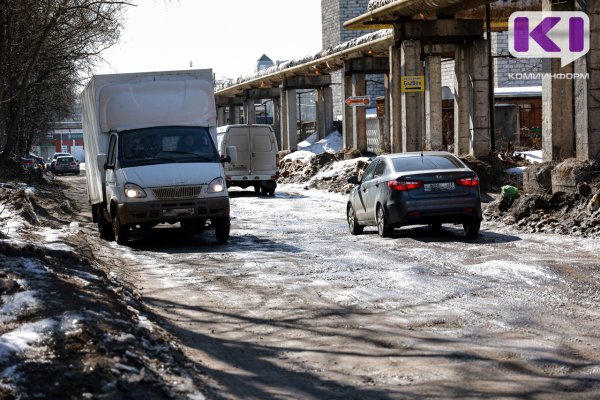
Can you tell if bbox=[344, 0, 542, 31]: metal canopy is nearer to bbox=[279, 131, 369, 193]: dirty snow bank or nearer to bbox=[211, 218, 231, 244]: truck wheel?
bbox=[279, 131, 369, 193]: dirty snow bank

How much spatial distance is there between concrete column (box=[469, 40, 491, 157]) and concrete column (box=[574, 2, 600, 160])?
1022cm

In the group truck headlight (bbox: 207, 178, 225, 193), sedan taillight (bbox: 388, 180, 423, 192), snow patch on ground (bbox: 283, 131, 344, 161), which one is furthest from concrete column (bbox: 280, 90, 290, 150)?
sedan taillight (bbox: 388, 180, 423, 192)

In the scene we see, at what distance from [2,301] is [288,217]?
54.8 ft

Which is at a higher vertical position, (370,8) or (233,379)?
(370,8)

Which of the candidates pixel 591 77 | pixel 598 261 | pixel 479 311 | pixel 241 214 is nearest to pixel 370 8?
pixel 241 214

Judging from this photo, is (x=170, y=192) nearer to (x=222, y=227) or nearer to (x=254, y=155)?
(x=222, y=227)

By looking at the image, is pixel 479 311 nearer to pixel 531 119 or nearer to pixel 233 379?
pixel 233 379

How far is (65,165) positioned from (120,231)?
6590 cm

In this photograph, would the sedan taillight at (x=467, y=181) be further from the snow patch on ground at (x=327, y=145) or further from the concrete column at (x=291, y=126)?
the concrete column at (x=291, y=126)

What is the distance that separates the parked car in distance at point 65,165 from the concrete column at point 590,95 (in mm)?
65246

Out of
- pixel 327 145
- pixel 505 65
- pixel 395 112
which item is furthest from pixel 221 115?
pixel 395 112

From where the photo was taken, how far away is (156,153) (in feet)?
60.3

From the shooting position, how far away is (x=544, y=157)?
915 inches

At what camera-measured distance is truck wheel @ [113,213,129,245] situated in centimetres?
1794
